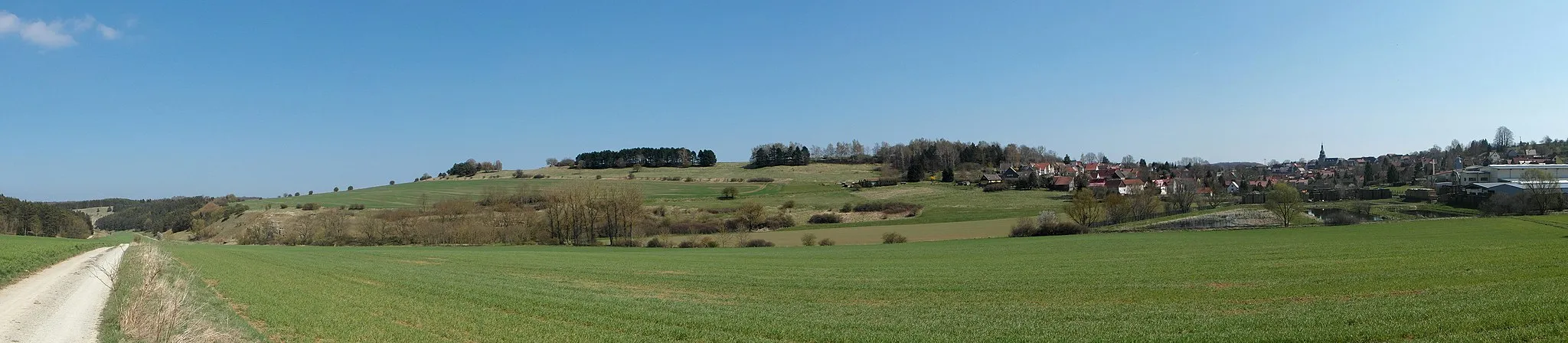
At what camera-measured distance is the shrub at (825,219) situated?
9156cm

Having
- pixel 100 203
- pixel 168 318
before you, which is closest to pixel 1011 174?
pixel 168 318

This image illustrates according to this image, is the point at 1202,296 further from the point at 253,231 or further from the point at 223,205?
the point at 223,205

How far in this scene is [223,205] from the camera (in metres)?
113

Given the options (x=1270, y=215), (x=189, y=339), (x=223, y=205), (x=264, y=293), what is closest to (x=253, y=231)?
(x=223, y=205)

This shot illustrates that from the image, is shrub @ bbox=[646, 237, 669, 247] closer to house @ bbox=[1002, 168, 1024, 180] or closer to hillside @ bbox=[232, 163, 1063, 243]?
hillside @ bbox=[232, 163, 1063, 243]

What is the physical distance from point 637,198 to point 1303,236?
184 ft

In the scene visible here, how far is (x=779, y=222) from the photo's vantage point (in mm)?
88188

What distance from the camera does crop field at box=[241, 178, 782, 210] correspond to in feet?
393

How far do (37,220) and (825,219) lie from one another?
110m

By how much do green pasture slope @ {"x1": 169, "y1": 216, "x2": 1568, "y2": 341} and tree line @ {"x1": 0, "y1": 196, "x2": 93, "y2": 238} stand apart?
94687 mm

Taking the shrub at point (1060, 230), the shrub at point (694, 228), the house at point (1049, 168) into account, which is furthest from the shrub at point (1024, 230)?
the house at point (1049, 168)

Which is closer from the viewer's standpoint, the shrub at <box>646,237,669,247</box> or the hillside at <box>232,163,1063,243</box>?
the shrub at <box>646,237,669,247</box>

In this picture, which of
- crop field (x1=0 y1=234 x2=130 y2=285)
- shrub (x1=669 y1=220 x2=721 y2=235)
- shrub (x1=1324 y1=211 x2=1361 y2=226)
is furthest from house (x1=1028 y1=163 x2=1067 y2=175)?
crop field (x1=0 y1=234 x2=130 y2=285)

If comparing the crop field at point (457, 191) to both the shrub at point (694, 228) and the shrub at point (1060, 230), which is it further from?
the shrub at point (1060, 230)
